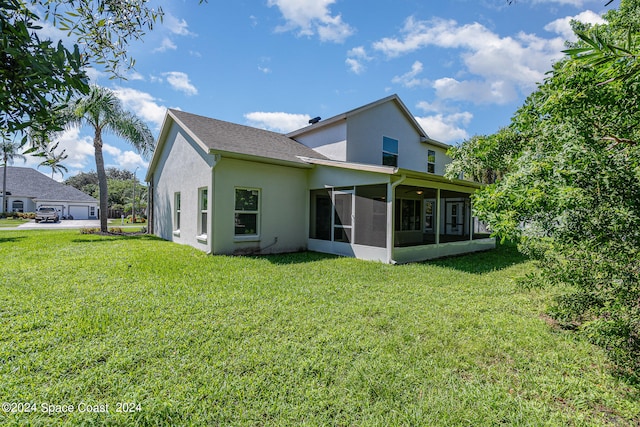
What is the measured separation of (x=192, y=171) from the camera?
36.3 feet

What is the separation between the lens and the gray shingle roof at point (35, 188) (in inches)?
1421

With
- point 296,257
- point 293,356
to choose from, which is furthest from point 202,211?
point 293,356

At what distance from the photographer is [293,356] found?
132 inches

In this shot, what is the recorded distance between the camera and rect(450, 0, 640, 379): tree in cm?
264

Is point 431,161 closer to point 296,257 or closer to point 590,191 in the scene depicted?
point 296,257

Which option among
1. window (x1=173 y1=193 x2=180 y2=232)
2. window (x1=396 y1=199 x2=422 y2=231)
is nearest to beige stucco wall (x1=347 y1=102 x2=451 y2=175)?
window (x1=396 y1=199 x2=422 y2=231)

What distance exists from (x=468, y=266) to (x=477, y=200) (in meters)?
6.47

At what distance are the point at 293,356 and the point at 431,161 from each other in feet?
53.1

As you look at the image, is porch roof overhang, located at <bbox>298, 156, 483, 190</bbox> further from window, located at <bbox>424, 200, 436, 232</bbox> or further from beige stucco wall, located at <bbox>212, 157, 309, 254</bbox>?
window, located at <bbox>424, 200, 436, 232</bbox>

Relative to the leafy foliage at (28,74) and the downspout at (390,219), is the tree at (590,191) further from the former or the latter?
the downspout at (390,219)

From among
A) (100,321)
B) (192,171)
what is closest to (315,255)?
(192,171)

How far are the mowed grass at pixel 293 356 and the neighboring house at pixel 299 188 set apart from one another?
3421 millimetres

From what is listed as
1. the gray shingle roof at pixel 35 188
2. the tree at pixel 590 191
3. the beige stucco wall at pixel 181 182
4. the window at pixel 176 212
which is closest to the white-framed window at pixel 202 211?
the beige stucco wall at pixel 181 182

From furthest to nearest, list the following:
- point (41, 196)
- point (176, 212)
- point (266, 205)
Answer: point (41, 196) → point (176, 212) → point (266, 205)
